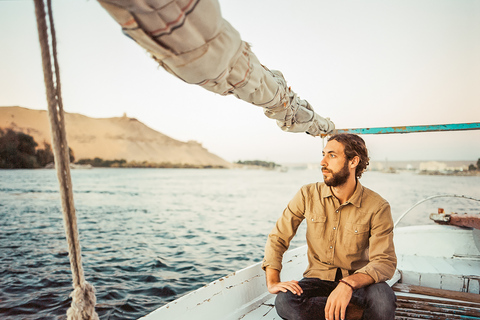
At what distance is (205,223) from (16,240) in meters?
8.83

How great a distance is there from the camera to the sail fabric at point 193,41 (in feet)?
2.71

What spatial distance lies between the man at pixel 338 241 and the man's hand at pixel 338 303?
0.02 m

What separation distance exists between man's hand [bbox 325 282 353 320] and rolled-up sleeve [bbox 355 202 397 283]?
7.1 inches

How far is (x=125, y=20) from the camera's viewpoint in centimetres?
83

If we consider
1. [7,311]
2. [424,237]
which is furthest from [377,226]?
[7,311]

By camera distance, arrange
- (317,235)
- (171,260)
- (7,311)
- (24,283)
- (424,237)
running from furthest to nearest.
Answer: (171,260) → (24,283) → (7,311) → (424,237) → (317,235)

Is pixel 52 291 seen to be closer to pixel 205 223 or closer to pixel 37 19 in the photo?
pixel 37 19

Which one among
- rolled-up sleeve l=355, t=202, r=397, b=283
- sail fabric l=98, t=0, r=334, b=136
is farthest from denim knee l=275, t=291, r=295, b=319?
sail fabric l=98, t=0, r=334, b=136

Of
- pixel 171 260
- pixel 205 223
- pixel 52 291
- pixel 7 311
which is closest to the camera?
pixel 7 311

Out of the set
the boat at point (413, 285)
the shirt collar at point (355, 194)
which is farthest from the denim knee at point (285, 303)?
the shirt collar at point (355, 194)

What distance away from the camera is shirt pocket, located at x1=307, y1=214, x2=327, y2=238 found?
2164mm

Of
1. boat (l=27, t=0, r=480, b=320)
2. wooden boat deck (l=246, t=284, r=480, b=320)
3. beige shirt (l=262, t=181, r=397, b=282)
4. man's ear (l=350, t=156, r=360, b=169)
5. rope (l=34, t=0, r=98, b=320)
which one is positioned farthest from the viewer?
wooden boat deck (l=246, t=284, r=480, b=320)

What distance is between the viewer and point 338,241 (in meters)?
2.12

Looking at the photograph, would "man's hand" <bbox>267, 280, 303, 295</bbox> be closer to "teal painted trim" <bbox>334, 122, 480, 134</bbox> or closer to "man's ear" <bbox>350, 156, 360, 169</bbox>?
"man's ear" <bbox>350, 156, 360, 169</bbox>
